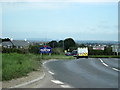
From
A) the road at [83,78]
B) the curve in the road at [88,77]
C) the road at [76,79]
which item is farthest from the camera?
the curve in the road at [88,77]

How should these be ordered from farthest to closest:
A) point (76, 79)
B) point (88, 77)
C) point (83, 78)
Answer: point (88, 77), point (83, 78), point (76, 79)

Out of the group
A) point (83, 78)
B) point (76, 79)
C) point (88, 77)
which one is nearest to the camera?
point (76, 79)

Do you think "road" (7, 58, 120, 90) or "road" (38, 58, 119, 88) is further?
"road" (38, 58, 119, 88)

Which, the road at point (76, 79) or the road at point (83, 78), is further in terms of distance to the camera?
the road at point (83, 78)

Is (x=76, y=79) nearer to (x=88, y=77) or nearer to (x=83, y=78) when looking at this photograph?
(x=83, y=78)

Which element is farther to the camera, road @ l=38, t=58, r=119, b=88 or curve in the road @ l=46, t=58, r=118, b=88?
curve in the road @ l=46, t=58, r=118, b=88


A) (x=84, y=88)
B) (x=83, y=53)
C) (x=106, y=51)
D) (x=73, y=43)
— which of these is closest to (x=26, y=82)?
(x=84, y=88)

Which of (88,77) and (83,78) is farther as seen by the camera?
(88,77)

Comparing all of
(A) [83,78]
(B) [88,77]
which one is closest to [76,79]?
(A) [83,78]

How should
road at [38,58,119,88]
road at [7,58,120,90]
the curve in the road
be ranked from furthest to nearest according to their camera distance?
the curve in the road → road at [38,58,119,88] → road at [7,58,120,90]

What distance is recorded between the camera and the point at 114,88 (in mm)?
10508

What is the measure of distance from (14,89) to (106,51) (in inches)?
2831

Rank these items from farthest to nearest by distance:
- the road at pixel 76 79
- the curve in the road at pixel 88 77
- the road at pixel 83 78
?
the curve in the road at pixel 88 77
the road at pixel 83 78
the road at pixel 76 79

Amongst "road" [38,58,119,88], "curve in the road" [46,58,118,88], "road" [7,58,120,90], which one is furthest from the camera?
"curve in the road" [46,58,118,88]
